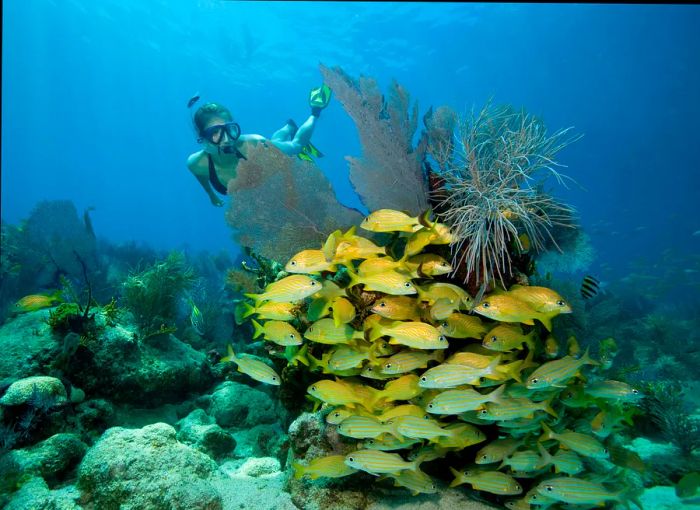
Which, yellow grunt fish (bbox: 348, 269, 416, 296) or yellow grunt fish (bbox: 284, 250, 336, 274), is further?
yellow grunt fish (bbox: 284, 250, 336, 274)

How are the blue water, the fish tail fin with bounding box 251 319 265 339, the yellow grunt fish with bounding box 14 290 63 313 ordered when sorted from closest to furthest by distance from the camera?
1. the fish tail fin with bounding box 251 319 265 339
2. the yellow grunt fish with bounding box 14 290 63 313
3. the blue water

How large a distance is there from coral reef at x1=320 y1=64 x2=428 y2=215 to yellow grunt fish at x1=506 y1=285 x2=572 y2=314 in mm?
1508

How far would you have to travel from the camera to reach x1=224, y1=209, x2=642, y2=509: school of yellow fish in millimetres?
2910

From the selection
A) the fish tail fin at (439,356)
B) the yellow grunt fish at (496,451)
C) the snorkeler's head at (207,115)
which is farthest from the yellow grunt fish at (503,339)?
the snorkeler's head at (207,115)

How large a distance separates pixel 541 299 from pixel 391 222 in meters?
1.42

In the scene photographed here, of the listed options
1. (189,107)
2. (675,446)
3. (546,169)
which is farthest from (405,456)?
(189,107)

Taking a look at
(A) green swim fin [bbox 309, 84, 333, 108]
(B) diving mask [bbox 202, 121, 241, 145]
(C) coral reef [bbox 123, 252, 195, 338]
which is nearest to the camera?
(B) diving mask [bbox 202, 121, 241, 145]

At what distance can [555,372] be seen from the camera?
2.91 m

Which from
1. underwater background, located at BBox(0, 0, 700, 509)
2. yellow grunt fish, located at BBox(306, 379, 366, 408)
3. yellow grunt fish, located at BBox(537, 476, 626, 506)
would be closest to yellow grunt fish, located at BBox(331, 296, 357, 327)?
yellow grunt fish, located at BBox(306, 379, 366, 408)

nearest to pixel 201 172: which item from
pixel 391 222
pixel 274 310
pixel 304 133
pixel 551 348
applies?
pixel 304 133

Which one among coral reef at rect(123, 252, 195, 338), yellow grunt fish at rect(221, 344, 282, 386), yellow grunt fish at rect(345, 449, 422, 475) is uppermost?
coral reef at rect(123, 252, 195, 338)

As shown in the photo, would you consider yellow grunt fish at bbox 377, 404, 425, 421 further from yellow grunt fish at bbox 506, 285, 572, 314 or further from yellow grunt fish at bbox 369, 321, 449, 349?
yellow grunt fish at bbox 506, 285, 572, 314

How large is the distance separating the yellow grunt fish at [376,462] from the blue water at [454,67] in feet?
80.5

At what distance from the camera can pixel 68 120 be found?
97250 millimetres
